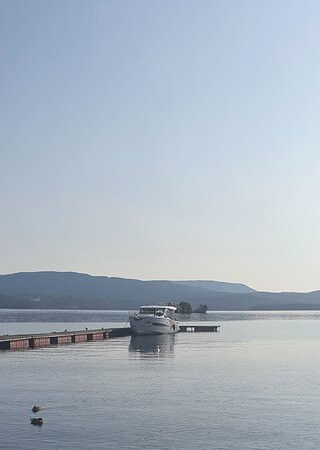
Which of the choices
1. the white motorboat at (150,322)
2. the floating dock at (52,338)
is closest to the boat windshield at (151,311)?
the white motorboat at (150,322)

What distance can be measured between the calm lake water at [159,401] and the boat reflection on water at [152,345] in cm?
628

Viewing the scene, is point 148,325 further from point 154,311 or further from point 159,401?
point 159,401

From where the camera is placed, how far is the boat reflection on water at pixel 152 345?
90.1m

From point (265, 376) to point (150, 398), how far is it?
1800cm

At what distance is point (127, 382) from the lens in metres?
58.2

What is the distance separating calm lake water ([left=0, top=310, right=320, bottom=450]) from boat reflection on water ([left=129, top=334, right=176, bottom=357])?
628cm

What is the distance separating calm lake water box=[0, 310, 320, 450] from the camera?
3716 centimetres

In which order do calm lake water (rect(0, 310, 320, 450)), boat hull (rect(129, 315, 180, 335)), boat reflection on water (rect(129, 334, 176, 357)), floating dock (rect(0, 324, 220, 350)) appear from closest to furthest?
calm lake water (rect(0, 310, 320, 450)) → boat reflection on water (rect(129, 334, 176, 357)) → floating dock (rect(0, 324, 220, 350)) → boat hull (rect(129, 315, 180, 335))

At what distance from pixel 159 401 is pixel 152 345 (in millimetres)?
57710

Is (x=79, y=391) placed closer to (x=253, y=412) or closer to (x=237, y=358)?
(x=253, y=412)

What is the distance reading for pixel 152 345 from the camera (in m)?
106

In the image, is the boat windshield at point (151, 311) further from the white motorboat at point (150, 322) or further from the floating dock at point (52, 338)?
the floating dock at point (52, 338)

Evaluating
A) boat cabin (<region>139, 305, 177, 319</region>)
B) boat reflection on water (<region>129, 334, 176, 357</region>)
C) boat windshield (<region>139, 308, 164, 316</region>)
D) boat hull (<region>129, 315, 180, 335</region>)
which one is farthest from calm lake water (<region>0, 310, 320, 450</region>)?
boat windshield (<region>139, 308, 164, 316</region>)

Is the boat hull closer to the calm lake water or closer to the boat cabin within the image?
the boat cabin
